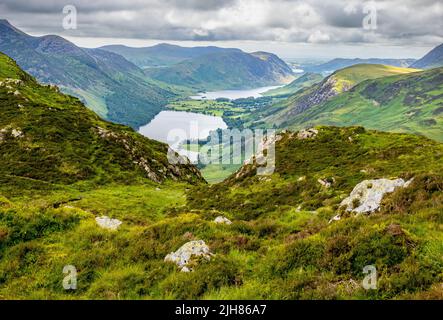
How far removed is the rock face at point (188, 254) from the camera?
510 inches

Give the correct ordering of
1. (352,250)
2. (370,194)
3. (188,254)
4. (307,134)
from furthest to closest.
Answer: (307,134) < (370,194) < (188,254) < (352,250)

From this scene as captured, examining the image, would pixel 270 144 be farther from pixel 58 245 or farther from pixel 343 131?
pixel 58 245

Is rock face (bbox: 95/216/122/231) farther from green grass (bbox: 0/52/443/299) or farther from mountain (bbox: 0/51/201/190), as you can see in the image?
mountain (bbox: 0/51/201/190)

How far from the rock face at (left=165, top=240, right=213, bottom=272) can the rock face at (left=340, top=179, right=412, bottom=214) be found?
1241cm

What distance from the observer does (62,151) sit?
7750 cm

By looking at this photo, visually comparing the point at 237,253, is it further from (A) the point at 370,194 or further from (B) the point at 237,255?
(A) the point at 370,194

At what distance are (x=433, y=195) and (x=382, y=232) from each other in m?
9.12

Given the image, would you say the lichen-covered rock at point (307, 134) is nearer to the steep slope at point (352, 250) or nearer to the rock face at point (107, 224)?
the steep slope at point (352, 250)

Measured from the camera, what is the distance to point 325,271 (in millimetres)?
11883

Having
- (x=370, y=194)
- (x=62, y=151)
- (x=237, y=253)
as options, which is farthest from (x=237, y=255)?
(x=62, y=151)

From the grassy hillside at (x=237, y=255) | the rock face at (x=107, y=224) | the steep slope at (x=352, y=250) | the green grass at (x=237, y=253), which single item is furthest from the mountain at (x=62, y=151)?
the steep slope at (x=352, y=250)

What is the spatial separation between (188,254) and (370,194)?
Result: 52.8ft

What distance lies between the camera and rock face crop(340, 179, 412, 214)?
72.7ft

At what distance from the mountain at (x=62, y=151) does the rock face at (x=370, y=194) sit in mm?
53596
